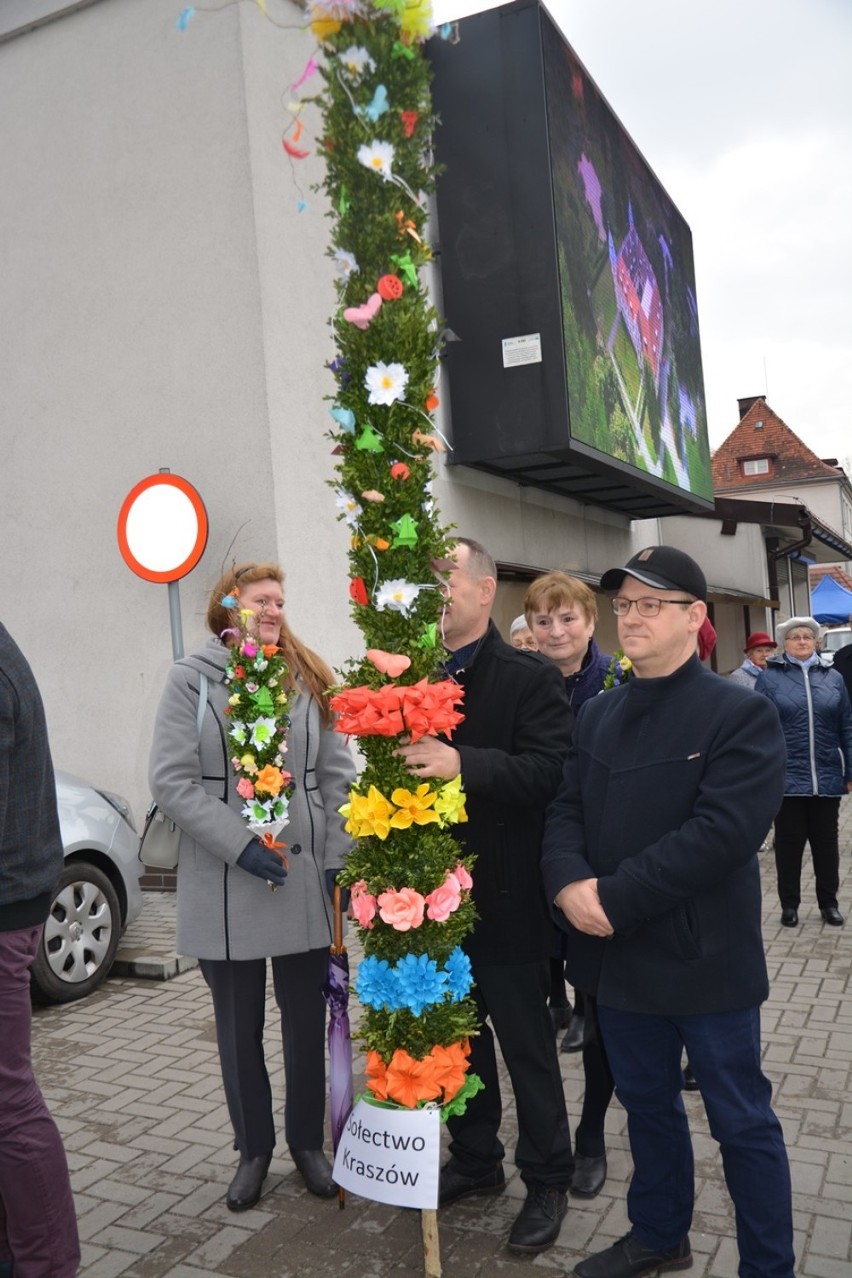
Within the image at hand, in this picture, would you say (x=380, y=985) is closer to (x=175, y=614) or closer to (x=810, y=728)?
(x=175, y=614)

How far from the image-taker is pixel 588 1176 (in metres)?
3.75

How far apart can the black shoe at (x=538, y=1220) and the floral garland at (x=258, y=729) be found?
138 centimetres

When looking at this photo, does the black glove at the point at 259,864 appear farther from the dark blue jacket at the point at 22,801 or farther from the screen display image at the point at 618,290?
the screen display image at the point at 618,290

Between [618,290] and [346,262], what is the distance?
402 inches

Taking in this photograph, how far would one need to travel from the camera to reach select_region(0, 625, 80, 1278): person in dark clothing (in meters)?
2.89

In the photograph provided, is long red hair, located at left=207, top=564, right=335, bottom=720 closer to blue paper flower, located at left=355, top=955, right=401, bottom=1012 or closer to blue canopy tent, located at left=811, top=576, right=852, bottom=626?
blue paper flower, located at left=355, top=955, right=401, bottom=1012

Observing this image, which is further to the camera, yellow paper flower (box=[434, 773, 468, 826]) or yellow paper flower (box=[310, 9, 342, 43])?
yellow paper flower (box=[434, 773, 468, 826])

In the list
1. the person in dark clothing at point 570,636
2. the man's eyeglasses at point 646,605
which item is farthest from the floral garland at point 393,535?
the person in dark clothing at point 570,636

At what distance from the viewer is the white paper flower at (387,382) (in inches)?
117

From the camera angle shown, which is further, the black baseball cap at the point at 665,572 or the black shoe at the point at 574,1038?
the black shoe at the point at 574,1038

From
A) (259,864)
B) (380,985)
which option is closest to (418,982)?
(380,985)

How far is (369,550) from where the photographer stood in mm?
3088

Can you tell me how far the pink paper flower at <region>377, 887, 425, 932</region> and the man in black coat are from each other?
1.20ft

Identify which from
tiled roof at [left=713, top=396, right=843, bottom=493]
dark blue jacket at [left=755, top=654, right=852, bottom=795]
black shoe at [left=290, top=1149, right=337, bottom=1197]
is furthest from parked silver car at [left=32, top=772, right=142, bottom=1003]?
tiled roof at [left=713, top=396, right=843, bottom=493]
